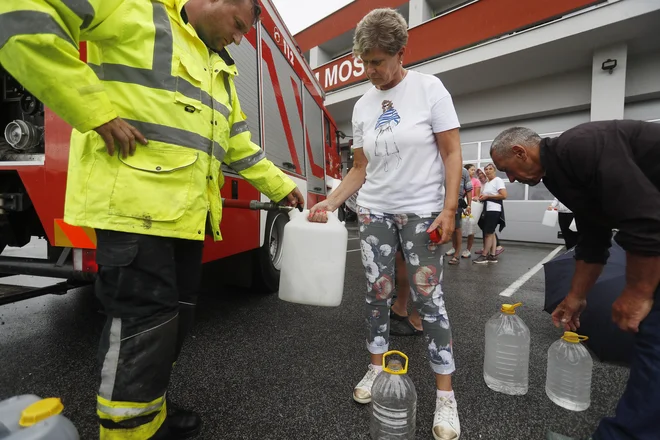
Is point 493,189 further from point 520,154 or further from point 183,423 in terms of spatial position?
point 183,423

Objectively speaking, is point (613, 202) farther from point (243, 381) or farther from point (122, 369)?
point (243, 381)

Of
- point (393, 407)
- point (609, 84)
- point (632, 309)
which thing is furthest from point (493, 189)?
point (393, 407)

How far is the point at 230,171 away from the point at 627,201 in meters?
1.95

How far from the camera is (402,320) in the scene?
2492 mm

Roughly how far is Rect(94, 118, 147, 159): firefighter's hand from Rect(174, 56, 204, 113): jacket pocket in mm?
169

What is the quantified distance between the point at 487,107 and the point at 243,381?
29.7ft

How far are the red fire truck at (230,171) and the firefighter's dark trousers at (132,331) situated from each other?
0.62 metres

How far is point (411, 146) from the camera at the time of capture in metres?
1.37

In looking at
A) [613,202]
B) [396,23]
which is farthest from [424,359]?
[396,23]

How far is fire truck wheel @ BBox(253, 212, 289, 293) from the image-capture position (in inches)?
113

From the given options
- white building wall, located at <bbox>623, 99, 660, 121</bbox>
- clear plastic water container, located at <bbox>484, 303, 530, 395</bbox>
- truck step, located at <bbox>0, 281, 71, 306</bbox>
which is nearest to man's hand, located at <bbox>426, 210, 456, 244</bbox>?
clear plastic water container, located at <bbox>484, 303, 530, 395</bbox>

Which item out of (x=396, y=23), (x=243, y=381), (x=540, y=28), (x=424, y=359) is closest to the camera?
(x=396, y=23)

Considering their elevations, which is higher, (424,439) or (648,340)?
(648,340)

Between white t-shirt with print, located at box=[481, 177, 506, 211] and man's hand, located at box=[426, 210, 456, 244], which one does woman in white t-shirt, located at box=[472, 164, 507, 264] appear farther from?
man's hand, located at box=[426, 210, 456, 244]
